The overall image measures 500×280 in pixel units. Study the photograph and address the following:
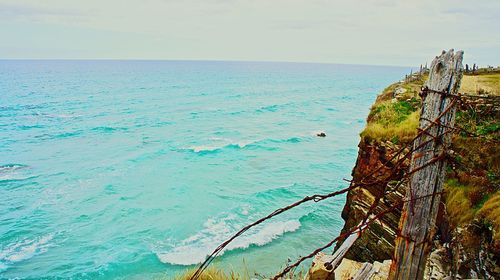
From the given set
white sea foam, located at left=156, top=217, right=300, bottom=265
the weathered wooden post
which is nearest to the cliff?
the weathered wooden post

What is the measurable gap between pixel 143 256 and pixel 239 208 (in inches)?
278

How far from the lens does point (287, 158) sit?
3130 cm

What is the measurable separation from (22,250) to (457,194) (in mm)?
19803

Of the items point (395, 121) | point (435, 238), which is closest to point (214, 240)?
point (395, 121)

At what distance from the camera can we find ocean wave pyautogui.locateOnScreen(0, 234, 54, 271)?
599 inches

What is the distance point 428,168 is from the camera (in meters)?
2.63

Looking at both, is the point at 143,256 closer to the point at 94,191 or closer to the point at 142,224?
the point at 142,224

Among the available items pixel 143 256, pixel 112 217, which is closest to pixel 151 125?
pixel 112 217

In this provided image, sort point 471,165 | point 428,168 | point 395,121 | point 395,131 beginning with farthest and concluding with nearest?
point 395,121
point 395,131
point 471,165
point 428,168

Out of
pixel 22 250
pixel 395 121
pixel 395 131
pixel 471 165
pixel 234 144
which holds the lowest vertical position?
pixel 22 250

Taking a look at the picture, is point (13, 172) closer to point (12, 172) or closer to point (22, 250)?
point (12, 172)

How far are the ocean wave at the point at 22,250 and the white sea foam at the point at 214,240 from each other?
6580 millimetres

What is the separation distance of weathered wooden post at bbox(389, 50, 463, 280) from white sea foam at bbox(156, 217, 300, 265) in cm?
1338

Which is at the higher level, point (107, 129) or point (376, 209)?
point (376, 209)
